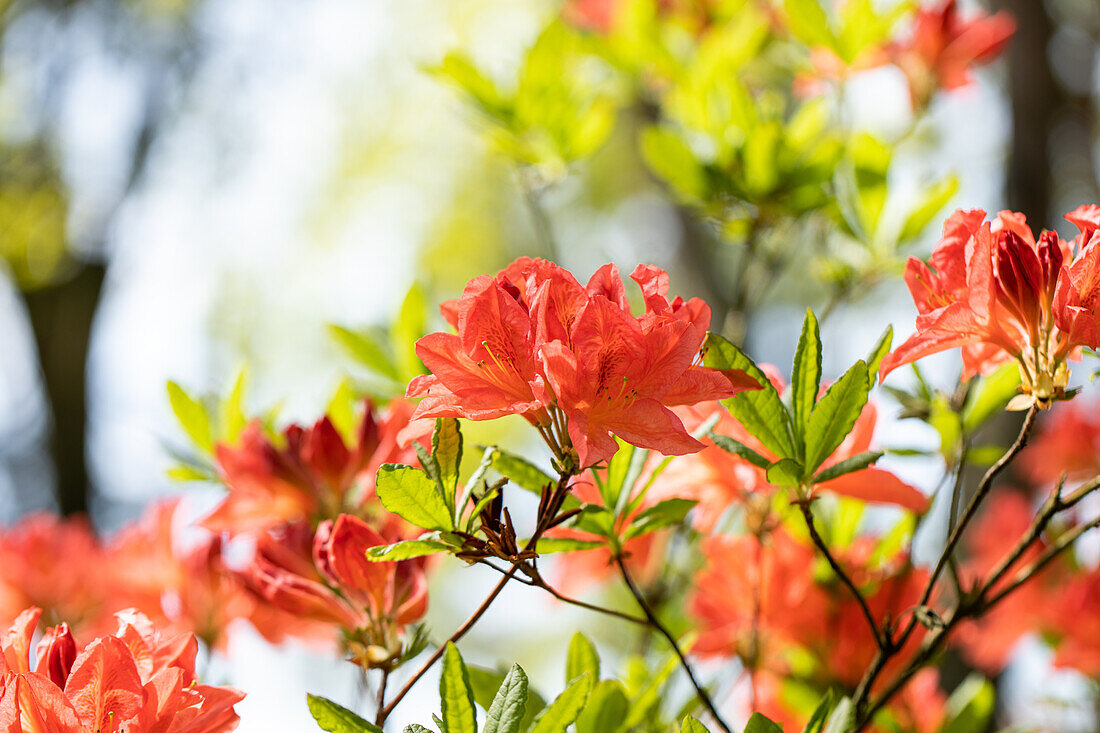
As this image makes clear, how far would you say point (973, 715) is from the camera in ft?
2.68

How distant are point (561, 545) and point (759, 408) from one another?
172 mm

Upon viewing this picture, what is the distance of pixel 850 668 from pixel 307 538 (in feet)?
1.73

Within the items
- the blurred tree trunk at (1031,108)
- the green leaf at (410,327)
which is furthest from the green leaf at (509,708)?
the blurred tree trunk at (1031,108)

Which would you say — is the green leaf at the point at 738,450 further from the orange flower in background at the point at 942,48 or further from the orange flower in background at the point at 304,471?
the orange flower in background at the point at 942,48

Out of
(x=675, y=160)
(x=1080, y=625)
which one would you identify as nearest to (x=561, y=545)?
(x=675, y=160)

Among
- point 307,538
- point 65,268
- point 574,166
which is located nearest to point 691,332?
point 307,538

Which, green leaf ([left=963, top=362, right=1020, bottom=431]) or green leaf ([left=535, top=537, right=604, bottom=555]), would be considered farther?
green leaf ([left=963, top=362, right=1020, bottom=431])

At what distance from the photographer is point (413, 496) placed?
540 mm

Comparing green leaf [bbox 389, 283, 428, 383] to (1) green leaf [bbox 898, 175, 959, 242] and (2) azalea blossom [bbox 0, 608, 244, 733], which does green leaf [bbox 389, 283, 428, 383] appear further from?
(1) green leaf [bbox 898, 175, 959, 242]

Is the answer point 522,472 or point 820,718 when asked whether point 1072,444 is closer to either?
point 820,718

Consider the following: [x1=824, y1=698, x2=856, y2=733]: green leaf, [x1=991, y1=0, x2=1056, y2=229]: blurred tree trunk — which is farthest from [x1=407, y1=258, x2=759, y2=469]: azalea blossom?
[x1=991, y1=0, x2=1056, y2=229]: blurred tree trunk

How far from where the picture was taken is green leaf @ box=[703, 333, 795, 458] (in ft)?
1.92

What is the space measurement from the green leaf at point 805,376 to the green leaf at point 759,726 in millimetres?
185

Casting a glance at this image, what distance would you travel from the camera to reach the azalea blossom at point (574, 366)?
1.72 feet
